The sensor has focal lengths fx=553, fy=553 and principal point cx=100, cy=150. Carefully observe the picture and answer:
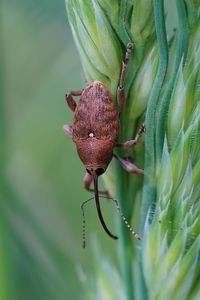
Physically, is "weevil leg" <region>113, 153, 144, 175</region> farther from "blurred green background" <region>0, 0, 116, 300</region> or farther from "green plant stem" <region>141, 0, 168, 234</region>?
"blurred green background" <region>0, 0, 116, 300</region>

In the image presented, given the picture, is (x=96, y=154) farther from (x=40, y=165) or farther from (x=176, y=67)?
(x=40, y=165)

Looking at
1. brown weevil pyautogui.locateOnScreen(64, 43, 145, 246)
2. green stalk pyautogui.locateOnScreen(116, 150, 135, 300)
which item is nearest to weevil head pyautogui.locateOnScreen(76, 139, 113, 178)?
brown weevil pyautogui.locateOnScreen(64, 43, 145, 246)

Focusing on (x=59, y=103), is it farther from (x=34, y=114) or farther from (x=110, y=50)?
(x=110, y=50)

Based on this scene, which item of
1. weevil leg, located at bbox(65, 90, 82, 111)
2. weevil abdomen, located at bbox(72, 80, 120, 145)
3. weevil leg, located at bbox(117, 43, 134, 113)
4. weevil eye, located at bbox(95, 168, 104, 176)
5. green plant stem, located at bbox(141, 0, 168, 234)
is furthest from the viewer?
weevil leg, located at bbox(65, 90, 82, 111)

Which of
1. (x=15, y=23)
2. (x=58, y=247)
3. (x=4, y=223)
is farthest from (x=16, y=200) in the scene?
(x=15, y=23)

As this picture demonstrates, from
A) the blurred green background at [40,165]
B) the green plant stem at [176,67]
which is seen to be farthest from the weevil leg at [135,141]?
the blurred green background at [40,165]

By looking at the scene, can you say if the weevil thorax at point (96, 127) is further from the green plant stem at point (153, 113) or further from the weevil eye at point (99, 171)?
the green plant stem at point (153, 113)
